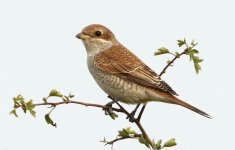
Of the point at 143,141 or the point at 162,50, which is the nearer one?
the point at 143,141

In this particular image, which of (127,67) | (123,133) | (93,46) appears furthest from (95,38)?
(123,133)

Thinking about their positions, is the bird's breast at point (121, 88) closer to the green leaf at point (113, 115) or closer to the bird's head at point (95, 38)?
the bird's head at point (95, 38)

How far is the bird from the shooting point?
530 centimetres

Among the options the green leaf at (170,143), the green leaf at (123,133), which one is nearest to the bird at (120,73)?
the green leaf at (170,143)

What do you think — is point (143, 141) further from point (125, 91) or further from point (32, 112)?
point (125, 91)

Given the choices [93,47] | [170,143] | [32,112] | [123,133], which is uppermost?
[93,47]

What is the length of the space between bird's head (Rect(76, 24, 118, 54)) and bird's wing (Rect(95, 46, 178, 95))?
0.13 m

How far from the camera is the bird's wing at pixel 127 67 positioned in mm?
5389

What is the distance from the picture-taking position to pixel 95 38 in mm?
6266

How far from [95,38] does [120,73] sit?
919 mm

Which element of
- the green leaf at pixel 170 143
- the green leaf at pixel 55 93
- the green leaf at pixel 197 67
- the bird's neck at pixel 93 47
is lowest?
the green leaf at pixel 170 143

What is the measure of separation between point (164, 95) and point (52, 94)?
2.05m

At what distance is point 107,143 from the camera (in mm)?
3814

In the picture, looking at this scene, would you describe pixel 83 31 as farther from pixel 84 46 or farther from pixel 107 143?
pixel 107 143
